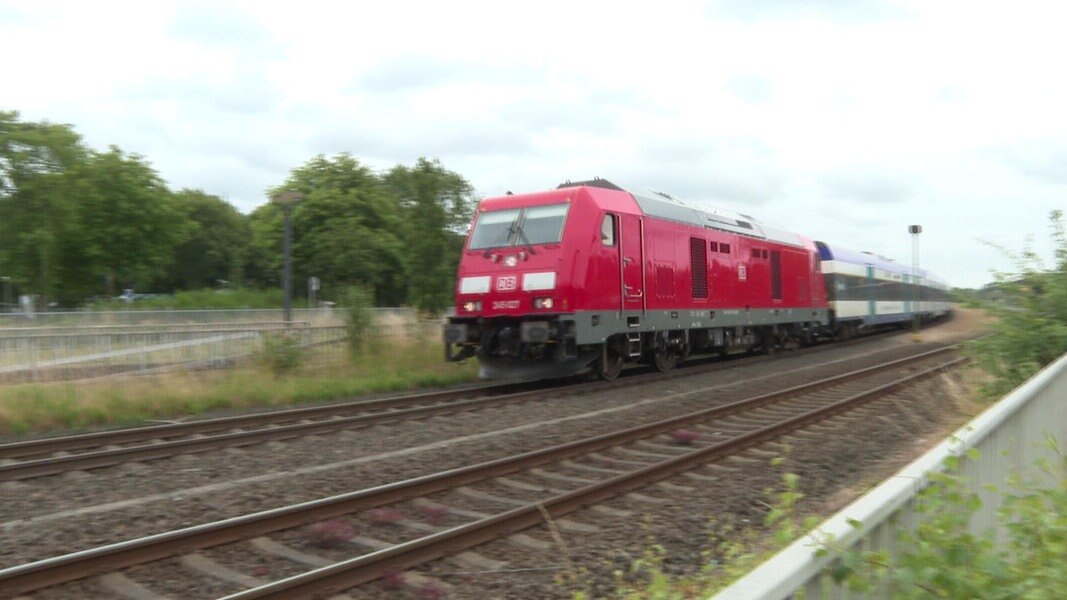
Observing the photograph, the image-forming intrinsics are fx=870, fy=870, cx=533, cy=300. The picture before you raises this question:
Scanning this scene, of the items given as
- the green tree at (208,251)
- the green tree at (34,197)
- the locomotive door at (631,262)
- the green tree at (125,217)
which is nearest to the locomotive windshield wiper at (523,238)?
the locomotive door at (631,262)

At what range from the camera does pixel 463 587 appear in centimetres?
525

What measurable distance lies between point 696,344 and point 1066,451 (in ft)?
38.5

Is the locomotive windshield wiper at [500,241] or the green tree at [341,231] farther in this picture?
the green tree at [341,231]

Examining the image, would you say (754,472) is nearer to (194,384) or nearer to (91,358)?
(194,384)

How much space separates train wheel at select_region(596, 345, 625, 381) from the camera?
54.5 ft

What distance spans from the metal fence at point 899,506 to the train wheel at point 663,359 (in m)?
11.8

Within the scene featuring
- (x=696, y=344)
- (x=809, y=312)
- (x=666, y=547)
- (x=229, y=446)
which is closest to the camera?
(x=666, y=547)

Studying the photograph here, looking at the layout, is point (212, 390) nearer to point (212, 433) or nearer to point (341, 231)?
point (212, 433)

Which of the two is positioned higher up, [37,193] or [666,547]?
[37,193]

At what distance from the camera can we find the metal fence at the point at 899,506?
2576 mm

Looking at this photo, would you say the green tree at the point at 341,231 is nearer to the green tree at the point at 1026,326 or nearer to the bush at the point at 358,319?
the bush at the point at 358,319

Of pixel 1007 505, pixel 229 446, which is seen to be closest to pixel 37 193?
pixel 229 446

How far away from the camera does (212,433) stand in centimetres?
1102

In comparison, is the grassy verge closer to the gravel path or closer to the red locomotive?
the red locomotive
